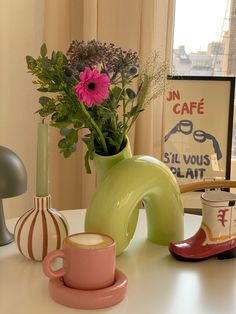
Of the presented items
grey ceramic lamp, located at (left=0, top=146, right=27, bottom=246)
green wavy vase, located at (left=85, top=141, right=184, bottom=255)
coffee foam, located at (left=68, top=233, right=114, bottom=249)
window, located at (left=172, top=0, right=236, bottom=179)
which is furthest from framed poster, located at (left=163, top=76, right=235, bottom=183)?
coffee foam, located at (left=68, top=233, right=114, bottom=249)

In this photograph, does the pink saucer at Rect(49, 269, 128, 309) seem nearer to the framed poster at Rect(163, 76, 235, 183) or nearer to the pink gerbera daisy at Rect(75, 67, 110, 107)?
the pink gerbera daisy at Rect(75, 67, 110, 107)

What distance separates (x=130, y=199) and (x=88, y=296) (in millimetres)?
230

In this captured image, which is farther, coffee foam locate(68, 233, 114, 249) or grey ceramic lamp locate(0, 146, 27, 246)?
grey ceramic lamp locate(0, 146, 27, 246)

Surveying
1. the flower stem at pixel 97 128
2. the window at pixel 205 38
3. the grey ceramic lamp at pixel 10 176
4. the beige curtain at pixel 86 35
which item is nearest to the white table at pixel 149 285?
the grey ceramic lamp at pixel 10 176

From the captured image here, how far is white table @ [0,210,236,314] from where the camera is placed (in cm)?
70

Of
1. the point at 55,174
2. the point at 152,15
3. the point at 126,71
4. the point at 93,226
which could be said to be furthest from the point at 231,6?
the point at 93,226

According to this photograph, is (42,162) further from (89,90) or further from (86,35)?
(86,35)

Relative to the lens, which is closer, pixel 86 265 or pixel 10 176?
pixel 86 265

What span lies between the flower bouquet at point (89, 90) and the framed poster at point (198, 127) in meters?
0.84

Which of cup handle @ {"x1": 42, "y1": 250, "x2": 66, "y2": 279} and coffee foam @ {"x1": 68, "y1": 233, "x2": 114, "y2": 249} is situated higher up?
coffee foam @ {"x1": 68, "y1": 233, "x2": 114, "y2": 249}

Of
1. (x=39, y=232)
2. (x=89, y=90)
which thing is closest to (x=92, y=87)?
(x=89, y=90)

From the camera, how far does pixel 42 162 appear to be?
0.87 meters

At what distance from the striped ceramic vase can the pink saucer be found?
5.3 inches

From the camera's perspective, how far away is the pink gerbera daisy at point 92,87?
0.78m
